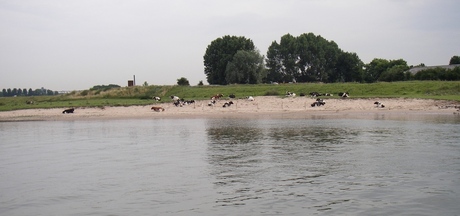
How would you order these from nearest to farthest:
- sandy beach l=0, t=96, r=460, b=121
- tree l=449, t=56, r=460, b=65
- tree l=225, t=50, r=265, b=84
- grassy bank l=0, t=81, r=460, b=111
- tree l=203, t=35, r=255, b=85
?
sandy beach l=0, t=96, r=460, b=121, grassy bank l=0, t=81, r=460, b=111, tree l=225, t=50, r=265, b=84, tree l=203, t=35, r=255, b=85, tree l=449, t=56, r=460, b=65

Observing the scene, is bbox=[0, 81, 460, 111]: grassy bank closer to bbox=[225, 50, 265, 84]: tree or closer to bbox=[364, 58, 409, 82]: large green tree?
bbox=[225, 50, 265, 84]: tree

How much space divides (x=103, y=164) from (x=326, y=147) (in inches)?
361

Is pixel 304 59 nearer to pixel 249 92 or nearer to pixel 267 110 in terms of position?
pixel 249 92

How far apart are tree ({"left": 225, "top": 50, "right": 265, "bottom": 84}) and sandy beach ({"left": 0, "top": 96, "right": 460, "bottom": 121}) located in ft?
122

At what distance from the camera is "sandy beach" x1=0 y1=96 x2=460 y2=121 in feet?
128

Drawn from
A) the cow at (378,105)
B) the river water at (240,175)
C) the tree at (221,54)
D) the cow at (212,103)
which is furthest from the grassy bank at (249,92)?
the tree at (221,54)

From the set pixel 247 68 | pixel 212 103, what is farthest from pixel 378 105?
pixel 247 68

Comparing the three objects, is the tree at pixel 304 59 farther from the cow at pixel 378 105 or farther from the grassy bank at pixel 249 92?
the cow at pixel 378 105

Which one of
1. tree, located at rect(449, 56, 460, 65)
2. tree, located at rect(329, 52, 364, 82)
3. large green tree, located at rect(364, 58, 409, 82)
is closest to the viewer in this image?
large green tree, located at rect(364, 58, 409, 82)

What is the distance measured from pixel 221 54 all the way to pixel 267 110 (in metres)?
59.2

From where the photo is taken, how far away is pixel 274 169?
1520 centimetres

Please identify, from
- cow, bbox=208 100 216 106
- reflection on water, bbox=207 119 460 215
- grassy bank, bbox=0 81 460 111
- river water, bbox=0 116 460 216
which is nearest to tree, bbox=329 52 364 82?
grassy bank, bbox=0 81 460 111

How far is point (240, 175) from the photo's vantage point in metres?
14.5

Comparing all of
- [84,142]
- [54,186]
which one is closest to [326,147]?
[54,186]
